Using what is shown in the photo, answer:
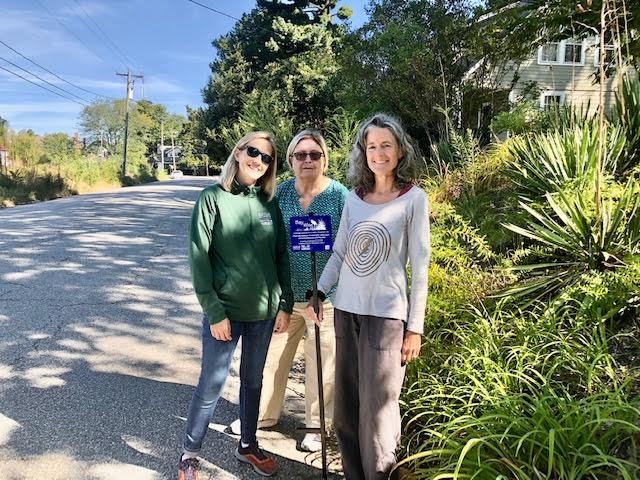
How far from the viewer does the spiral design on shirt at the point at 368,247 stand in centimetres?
235

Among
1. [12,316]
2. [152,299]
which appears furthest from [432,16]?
[12,316]

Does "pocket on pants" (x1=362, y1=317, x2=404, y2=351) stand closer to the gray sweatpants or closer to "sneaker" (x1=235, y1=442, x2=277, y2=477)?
the gray sweatpants

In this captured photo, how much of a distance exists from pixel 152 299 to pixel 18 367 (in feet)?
7.12

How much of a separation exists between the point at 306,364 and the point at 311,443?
50 centimetres

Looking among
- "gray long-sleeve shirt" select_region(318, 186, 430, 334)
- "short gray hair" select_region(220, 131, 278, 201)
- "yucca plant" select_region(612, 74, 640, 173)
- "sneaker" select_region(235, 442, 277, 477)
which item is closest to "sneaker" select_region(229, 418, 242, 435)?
"sneaker" select_region(235, 442, 277, 477)

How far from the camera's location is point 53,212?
1523 cm

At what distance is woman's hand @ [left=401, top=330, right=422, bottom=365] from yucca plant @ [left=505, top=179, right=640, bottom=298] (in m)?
1.54

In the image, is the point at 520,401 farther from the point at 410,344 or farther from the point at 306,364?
the point at 306,364

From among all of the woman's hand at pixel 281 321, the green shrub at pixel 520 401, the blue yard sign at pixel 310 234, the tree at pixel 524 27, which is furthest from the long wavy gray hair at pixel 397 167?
the tree at pixel 524 27

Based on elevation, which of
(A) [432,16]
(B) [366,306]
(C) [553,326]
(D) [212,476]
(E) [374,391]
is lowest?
(D) [212,476]

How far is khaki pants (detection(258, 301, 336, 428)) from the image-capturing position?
3.26 metres

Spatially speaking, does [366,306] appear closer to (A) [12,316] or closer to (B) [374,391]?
(B) [374,391]

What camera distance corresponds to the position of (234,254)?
2.68m

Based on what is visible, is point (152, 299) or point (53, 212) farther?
point (53, 212)
